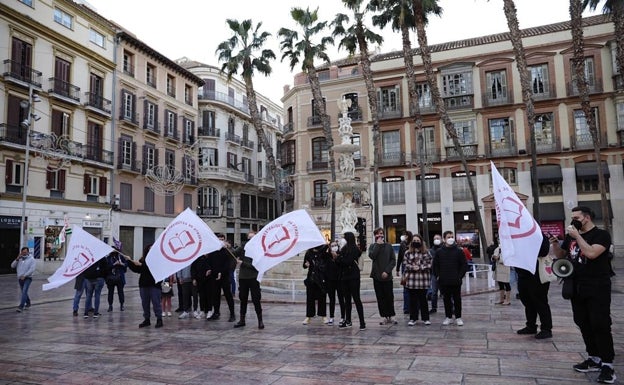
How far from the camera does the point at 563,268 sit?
19.4 ft

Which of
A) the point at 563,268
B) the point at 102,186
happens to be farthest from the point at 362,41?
the point at 563,268

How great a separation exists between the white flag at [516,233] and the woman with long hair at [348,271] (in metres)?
2.70

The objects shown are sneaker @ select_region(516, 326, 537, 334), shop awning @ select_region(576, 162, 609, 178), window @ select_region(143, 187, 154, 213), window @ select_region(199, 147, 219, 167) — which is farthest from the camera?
window @ select_region(199, 147, 219, 167)

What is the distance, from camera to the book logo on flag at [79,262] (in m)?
11.2

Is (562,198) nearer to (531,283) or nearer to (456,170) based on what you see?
(456,170)

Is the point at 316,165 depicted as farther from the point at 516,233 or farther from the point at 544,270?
the point at 516,233

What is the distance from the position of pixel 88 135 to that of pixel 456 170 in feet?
89.1

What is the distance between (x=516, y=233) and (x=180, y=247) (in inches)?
254

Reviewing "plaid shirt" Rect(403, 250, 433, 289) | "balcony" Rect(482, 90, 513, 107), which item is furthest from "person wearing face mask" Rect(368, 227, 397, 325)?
"balcony" Rect(482, 90, 513, 107)

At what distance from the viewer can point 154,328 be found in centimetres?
998

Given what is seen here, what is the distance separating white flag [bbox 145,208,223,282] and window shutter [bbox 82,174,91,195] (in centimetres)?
2595

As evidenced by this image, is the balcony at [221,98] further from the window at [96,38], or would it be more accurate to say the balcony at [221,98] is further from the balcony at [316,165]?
the window at [96,38]

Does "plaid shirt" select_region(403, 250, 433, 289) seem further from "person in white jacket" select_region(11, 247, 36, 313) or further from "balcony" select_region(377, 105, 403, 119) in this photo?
"balcony" select_region(377, 105, 403, 119)

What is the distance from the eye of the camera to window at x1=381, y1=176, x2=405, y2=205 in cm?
3966
